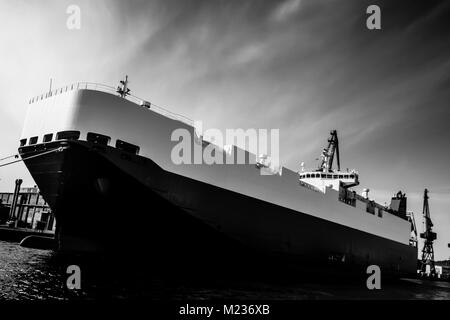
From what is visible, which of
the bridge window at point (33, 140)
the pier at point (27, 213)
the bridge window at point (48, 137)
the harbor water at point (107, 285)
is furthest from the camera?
the pier at point (27, 213)

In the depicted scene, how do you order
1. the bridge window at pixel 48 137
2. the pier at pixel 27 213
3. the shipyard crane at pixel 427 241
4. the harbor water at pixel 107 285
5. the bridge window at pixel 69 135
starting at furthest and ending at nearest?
Result: the shipyard crane at pixel 427 241 < the pier at pixel 27 213 < the bridge window at pixel 48 137 < the bridge window at pixel 69 135 < the harbor water at pixel 107 285

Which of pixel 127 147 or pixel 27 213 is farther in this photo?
pixel 27 213

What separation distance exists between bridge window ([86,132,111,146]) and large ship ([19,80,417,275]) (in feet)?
0.09

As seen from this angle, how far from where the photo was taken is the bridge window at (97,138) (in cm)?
927

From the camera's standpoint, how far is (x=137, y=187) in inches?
377

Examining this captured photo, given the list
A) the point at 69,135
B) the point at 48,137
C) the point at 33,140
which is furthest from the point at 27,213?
the point at 69,135

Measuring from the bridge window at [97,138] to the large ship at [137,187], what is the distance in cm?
3

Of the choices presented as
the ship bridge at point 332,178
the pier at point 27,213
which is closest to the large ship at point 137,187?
the ship bridge at point 332,178

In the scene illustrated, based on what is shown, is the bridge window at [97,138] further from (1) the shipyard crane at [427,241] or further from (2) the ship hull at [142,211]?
(1) the shipyard crane at [427,241]

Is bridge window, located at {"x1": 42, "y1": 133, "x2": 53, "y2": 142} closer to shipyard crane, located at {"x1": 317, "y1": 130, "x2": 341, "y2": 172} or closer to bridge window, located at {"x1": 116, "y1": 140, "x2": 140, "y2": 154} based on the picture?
bridge window, located at {"x1": 116, "y1": 140, "x2": 140, "y2": 154}

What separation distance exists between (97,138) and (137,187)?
5.94 ft

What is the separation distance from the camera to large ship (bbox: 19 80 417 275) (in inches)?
367

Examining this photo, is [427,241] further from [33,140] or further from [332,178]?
[33,140]

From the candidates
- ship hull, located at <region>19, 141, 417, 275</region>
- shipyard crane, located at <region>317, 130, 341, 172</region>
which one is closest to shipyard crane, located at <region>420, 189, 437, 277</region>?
shipyard crane, located at <region>317, 130, 341, 172</region>
